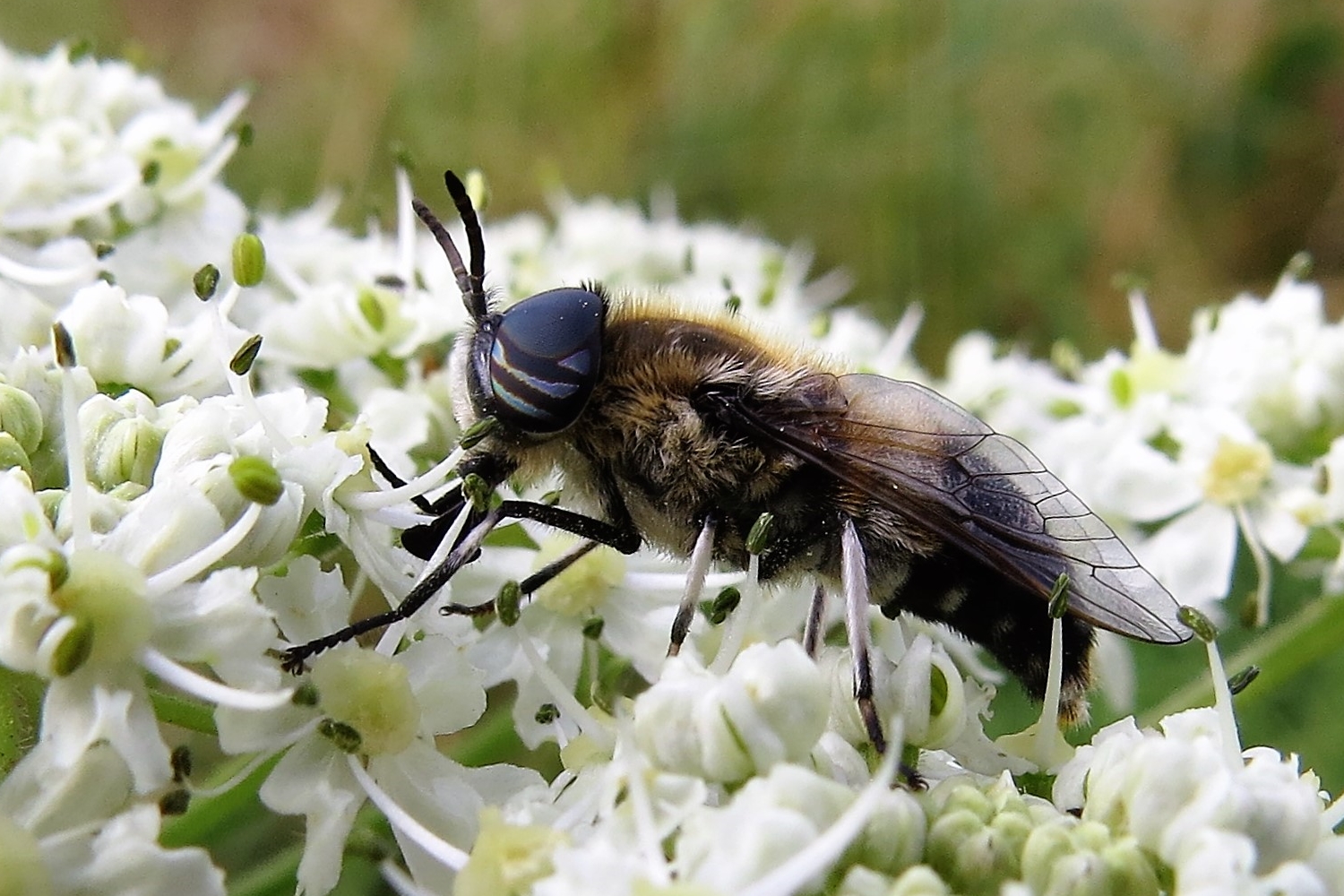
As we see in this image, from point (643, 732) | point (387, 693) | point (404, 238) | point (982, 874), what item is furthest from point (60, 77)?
point (982, 874)

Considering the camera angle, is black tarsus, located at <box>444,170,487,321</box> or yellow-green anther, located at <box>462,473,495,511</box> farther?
black tarsus, located at <box>444,170,487,321</box>

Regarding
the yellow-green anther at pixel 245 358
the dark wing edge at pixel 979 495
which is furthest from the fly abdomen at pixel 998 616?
the yellow-green anther at pixel 245 358

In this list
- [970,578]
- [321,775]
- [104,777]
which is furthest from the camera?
[970,578]

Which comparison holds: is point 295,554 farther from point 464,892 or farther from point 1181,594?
point 1181,594

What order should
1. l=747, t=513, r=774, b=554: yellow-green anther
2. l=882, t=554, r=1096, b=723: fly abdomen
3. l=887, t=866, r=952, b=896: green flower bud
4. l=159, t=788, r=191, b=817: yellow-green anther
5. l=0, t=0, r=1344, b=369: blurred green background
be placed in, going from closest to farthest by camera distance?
l=887, t=866, r=952, b=896: green flower bud, l=159, t=788, r=191, b=817: yellow-green anther, l=747, t=513, r=774, b=554: yellow-green anther, l=882, t=554, r=1096, b=723: fly abdomen, l=0, t=0, r=1344, b=369: blurred green background

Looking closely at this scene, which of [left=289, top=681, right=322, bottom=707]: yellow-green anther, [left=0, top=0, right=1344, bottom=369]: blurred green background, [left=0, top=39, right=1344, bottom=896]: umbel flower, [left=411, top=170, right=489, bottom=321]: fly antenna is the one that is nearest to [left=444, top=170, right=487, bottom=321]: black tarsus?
[left=411, top=170, right=489, bottom=321]: fly antenna

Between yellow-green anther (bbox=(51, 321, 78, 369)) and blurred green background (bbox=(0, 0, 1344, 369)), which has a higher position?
blurred green background (bbox=(0, 0, 1344, 369))

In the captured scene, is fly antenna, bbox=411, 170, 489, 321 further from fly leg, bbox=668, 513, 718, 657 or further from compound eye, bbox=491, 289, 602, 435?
fly leg, bbox=668, 513, 718, 657
